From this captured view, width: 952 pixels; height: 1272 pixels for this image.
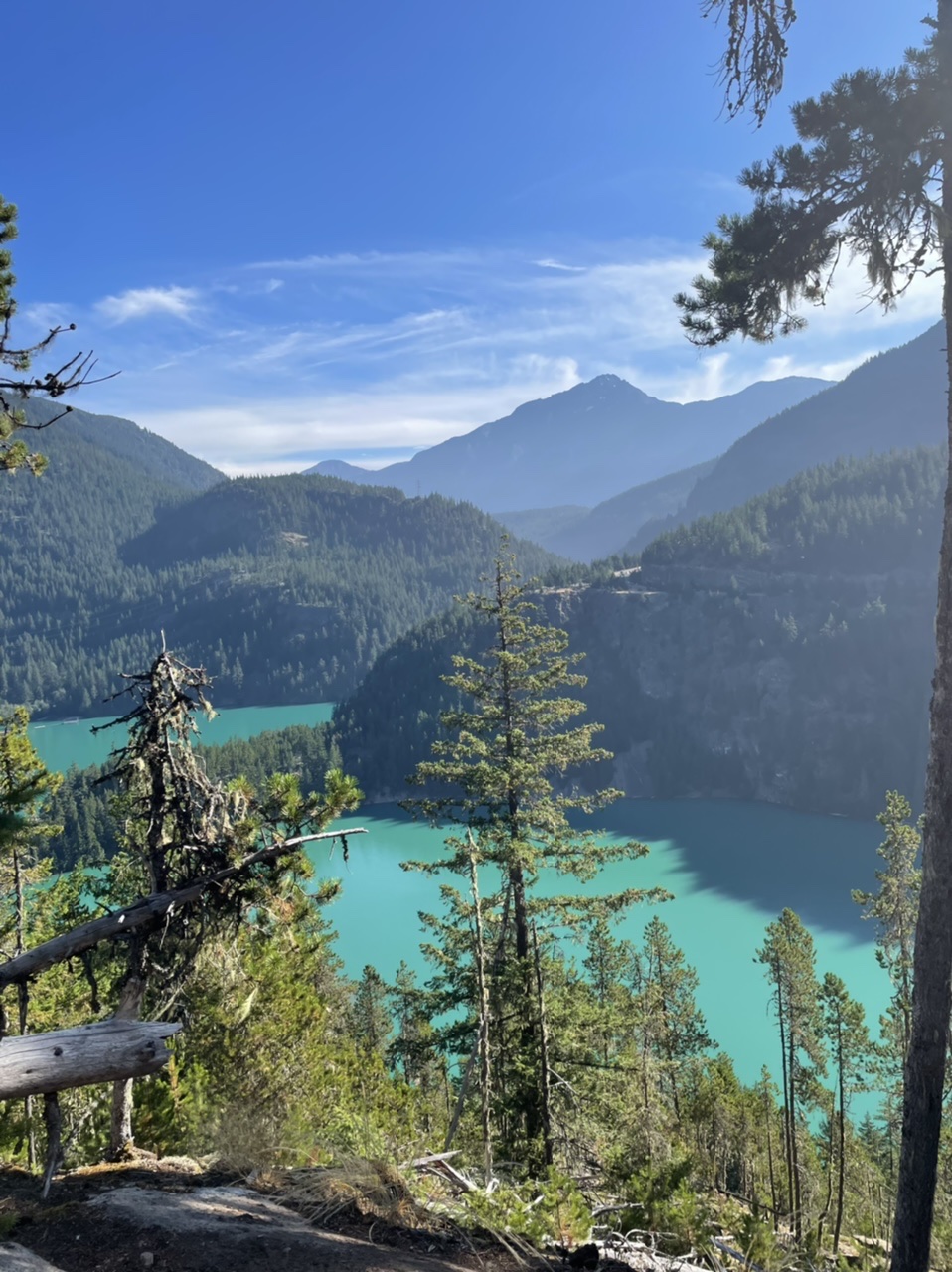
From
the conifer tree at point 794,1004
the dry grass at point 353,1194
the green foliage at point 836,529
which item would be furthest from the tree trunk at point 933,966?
the green foliage at point 836,529

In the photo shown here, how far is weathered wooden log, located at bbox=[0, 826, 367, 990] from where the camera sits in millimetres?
4766

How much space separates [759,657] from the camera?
5266 inches

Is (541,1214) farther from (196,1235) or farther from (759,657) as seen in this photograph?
(759,657)

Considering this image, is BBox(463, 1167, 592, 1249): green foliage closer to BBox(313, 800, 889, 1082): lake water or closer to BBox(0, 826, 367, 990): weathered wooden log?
BBox(0, 826, 367, 990): weathered wooden log

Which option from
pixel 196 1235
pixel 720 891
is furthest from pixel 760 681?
pixel 196 1235

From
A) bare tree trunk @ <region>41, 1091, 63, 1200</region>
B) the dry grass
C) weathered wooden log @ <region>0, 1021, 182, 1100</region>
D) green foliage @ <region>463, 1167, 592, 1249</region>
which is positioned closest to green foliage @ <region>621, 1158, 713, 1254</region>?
green foliage @ <region>463, 1167, 592, 1249</region>

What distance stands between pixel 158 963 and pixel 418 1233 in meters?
2.44

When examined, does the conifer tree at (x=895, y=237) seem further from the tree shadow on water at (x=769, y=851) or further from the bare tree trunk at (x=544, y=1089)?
the tree shadow on water at (x=769, y=851)

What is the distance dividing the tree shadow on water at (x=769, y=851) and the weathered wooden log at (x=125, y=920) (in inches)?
2418

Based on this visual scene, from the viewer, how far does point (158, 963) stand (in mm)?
5770

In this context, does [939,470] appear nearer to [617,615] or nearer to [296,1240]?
[617,615]

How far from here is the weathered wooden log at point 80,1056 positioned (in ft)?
14.2

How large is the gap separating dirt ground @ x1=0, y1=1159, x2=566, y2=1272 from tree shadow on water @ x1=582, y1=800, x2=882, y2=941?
61.0 metres

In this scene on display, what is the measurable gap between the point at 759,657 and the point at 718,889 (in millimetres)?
66379
